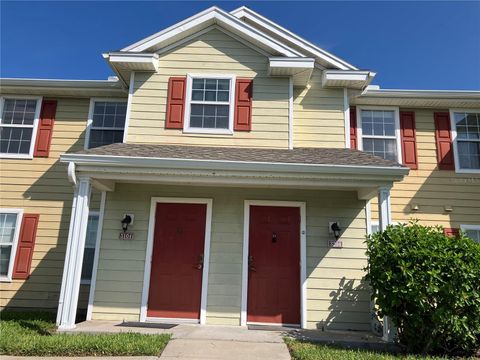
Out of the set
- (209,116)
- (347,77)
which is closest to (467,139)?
(347,77)

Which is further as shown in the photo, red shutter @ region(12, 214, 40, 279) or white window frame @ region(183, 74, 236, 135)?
red shutter @ region(12, 214, 40, 279)

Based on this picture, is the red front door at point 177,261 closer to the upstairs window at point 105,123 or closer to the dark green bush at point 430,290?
the upstairs window at point 105,123

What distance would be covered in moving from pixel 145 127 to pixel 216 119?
4.60ft

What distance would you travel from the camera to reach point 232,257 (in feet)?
20.9

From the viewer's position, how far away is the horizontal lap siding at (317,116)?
7.21 meters

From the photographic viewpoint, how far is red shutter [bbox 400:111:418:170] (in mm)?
7840

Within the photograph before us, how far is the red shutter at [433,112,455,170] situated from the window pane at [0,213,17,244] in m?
9.28

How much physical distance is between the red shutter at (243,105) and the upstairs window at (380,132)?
2730mm

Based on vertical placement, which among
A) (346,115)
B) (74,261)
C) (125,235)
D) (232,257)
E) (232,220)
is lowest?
(74,261)

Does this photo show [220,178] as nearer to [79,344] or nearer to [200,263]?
[200,263]

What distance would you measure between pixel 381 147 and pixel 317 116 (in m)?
1.82

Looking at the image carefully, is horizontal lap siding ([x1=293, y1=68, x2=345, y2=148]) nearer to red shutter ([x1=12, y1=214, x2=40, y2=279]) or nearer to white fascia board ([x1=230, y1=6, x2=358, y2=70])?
white fascia board ([x1=230, y1=6, x2=358, y2=70])

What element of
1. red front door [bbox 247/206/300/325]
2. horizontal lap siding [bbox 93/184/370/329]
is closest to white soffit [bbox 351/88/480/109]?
horizontal lap siding [bbox 93/184/370/329]

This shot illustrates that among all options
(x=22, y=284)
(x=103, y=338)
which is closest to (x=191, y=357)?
(x=103, y=338)
